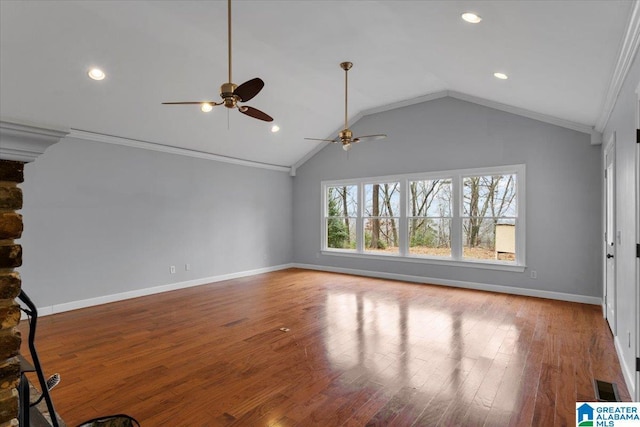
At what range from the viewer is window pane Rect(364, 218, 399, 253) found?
7.36 meters

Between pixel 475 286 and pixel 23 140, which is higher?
pixel 23 140

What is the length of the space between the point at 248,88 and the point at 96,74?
8.27 feet

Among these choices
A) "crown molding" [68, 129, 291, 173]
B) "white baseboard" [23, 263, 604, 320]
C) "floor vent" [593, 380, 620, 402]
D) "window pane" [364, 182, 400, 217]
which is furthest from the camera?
"window pane" [364, 182, 400, 217]

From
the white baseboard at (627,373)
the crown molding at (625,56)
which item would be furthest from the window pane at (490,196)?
the white baseboard at (627,373)

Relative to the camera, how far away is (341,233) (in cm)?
820

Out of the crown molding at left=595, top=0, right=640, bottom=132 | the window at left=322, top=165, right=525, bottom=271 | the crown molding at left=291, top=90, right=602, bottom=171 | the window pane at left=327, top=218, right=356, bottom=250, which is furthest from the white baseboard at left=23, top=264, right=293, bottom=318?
the crown molding at left=595, top=0, right=640, bottom=132

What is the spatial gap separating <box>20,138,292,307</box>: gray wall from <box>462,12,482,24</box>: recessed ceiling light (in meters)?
5.28

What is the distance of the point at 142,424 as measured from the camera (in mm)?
2264

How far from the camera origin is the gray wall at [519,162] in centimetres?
523

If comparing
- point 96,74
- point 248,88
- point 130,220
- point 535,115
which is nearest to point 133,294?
point 130,220

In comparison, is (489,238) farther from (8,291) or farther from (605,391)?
(8,291)

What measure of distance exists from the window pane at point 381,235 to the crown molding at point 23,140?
689 centimetres

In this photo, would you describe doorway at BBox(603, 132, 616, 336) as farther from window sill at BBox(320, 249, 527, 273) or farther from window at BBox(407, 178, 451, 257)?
window at BBox(407, 178, 451, 257)

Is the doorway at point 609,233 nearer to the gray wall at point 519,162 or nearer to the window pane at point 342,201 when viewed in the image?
the gray wall at point 519,162
